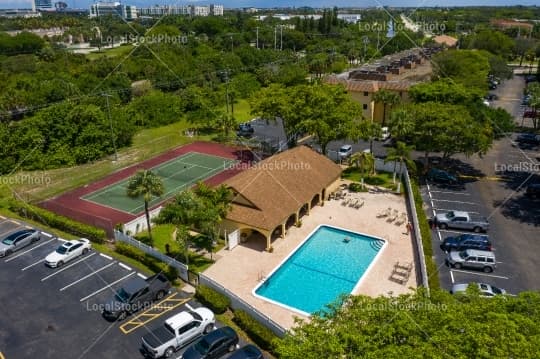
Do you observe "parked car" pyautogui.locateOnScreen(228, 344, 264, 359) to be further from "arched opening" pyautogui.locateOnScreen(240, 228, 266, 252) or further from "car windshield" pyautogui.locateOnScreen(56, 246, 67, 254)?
"car windshield" pyautogui.locateOnScreen(56, 246, 67, 254)

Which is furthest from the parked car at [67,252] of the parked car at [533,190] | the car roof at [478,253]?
the parked car at [533,190]

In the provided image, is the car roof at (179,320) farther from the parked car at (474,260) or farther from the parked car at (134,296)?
the parked car at (474,260)

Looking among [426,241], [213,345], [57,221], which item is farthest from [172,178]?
[426,241]

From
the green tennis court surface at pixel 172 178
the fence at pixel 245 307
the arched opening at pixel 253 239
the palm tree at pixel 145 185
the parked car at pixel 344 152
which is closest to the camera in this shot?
the fence at pixel 245 307

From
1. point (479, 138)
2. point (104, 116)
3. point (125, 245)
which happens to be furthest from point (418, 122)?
point (104, 116)

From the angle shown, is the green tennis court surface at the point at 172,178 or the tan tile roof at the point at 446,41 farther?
the tan tile roof at the point at 446,41

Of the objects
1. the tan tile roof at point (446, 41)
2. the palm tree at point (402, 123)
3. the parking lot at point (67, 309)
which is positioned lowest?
the parking lot at point (67, 309)

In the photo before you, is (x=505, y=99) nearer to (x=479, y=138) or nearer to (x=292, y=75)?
(x=292, y=75)
